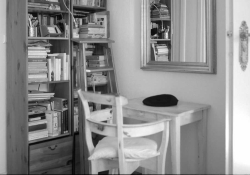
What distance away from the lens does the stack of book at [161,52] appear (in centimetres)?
336

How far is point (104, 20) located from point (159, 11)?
697 millimetres

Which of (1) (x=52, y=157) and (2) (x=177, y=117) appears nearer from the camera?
(2) (x=177, y=117)

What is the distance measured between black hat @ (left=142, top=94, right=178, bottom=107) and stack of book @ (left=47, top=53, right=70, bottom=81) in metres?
0.89

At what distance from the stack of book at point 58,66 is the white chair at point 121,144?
869 mm

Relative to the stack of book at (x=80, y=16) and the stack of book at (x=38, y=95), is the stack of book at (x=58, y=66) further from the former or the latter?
the stack of book at (x=80, y=16)

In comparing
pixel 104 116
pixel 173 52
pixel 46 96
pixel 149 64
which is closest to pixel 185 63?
pixel 173 52

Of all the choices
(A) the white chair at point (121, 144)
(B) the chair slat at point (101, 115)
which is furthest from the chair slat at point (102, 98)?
(B) the chair slat at point (101, 115)

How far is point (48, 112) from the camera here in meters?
3.42

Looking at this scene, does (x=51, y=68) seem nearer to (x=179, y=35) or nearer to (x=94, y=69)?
(x=94, y=69)

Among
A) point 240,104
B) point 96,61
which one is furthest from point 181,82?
point 96,61

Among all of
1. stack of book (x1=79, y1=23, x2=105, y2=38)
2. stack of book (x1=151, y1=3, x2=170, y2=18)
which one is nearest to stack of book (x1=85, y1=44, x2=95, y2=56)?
stack of book (x1=79, y1=23, x2=105, y2=38)

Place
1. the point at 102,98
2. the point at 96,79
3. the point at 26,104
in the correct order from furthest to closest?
the point at 96,79 → the point at 26,104 → the point at 102,98

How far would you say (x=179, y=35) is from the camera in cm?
324

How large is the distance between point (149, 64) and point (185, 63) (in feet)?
1.50
